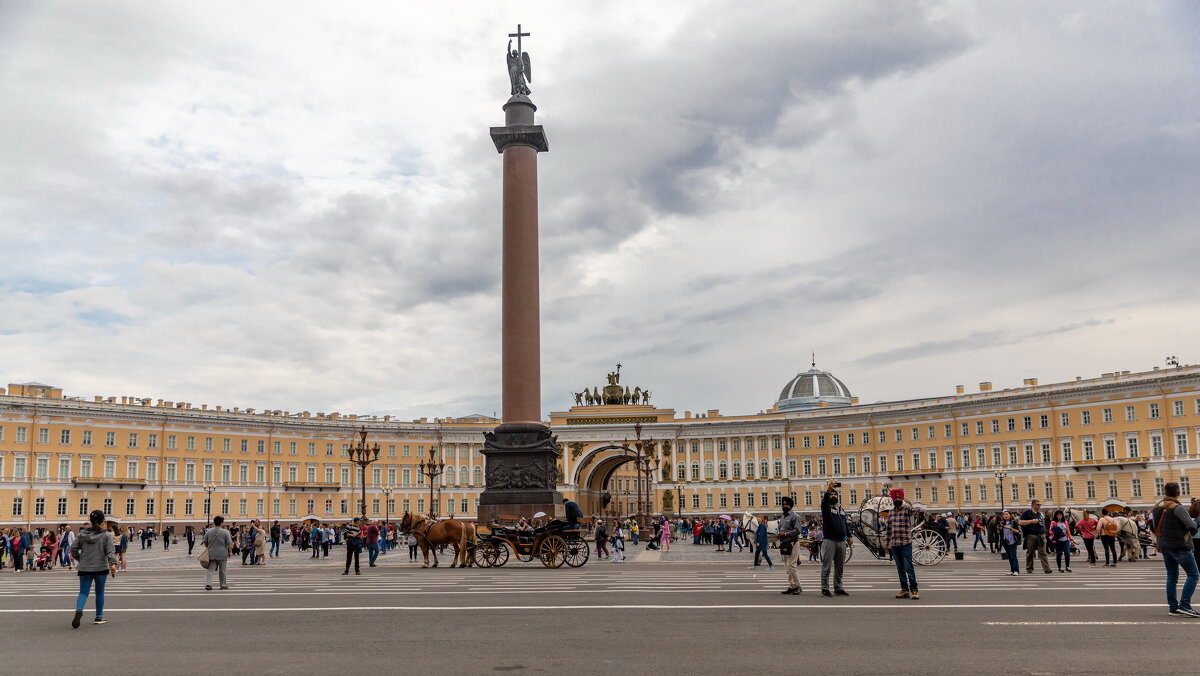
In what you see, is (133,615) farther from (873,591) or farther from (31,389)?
(31,389)

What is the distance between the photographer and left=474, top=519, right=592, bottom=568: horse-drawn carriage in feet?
88.0

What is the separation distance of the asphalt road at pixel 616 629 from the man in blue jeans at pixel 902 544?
0.43 m

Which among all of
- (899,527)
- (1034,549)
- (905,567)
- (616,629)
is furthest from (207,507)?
(616,629)

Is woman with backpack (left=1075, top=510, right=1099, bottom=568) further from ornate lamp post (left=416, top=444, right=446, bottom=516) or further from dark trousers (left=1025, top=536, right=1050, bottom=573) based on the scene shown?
ornate lamp post (left=416, top=444, right=446, bottom=516)

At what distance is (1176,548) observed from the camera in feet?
42.7

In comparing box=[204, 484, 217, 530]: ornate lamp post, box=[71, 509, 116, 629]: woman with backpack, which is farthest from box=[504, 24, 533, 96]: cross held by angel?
box=[204, 484, 217, 530]: ornate lamp post

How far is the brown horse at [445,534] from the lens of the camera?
28.6m

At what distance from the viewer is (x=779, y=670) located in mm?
9297

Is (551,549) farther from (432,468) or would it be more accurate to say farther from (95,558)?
(432,468)

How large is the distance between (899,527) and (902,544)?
28 cm

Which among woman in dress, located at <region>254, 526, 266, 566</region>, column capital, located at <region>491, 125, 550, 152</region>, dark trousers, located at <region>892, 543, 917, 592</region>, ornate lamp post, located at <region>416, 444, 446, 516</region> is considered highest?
column capital, located at <region>491, 125, 550, 152</region>

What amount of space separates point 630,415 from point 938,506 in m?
36.2

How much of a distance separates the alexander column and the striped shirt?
19811mm

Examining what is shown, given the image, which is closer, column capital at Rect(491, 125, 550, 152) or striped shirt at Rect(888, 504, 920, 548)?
striped shirt at Rect(888, 504, 920, 548)
